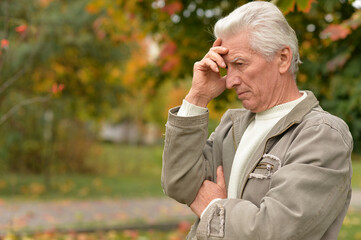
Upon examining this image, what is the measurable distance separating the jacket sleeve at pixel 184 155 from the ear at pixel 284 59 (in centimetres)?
37

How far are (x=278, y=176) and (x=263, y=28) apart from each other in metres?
0.61

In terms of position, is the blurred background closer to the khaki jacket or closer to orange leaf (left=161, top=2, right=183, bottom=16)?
orange leaf (left=161, top=2, right=183, bottom=16)

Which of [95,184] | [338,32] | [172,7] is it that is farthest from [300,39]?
[95,184]

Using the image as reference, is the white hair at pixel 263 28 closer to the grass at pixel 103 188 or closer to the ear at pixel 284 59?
the ear at pixel 284 59

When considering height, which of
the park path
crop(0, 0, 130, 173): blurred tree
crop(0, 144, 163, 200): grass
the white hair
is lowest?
crop(0, 144, 163, 200): grass

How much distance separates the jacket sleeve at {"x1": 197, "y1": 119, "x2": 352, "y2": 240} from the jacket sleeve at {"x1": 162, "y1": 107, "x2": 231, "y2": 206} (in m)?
0.27

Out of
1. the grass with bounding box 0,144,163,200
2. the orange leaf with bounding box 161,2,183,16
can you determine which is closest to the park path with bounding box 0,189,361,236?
the grass with bounding box 0,144,163,200

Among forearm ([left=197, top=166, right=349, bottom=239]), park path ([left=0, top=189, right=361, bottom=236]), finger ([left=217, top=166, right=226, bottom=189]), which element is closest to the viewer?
forearm ([left=197, top=166, right=349, bottom=239])

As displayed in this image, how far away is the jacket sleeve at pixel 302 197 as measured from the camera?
1.66m

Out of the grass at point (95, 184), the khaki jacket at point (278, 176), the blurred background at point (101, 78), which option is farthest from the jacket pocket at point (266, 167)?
the grass at point (95, 184)

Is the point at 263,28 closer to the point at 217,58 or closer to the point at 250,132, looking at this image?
the point at 217,58

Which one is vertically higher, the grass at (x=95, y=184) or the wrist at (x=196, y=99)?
the wrist at (x=196, y=99)

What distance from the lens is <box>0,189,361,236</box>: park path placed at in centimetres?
733

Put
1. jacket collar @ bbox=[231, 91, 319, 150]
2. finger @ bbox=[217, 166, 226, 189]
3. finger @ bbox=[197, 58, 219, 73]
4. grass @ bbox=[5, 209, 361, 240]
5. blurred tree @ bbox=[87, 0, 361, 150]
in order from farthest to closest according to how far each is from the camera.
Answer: grass @ bbox=[5, 209, 361, 240] < blurred tree @ bbox=[87, 0, 361, 150] < finger @ bbox=[217, 166, 226, 189] < finger @ bbox=[197, 58, 219, 73] < jacket collar @ bbox=[231, 91, 319, 150]
